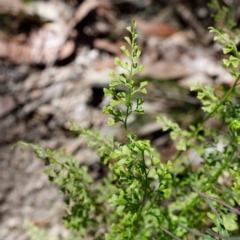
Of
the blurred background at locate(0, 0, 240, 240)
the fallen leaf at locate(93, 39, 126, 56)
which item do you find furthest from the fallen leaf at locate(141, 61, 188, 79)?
the fallen leaf at locate(93, 39, 126, 56)

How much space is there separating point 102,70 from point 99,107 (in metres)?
0.36

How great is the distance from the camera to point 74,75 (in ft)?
10.6

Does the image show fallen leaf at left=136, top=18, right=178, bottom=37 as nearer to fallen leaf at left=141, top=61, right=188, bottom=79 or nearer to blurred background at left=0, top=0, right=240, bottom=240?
blurred background at left=0, top=0, right=240, bottom=240

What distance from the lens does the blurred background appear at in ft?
8.71

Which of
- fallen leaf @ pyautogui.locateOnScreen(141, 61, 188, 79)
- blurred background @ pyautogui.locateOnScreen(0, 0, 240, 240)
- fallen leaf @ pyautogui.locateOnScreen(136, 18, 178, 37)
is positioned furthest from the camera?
fallen leaf @ pyautogui.locateOnScreen(136, 18, 178, 37)

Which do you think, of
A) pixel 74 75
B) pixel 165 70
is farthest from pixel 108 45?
pixel 165 70

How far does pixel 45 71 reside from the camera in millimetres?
3266

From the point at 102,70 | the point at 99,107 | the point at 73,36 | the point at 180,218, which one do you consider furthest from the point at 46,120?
the point at 180,218

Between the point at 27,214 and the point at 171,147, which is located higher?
the point at 171,147

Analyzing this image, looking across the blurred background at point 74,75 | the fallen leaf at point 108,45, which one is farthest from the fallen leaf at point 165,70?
the fallen leaf at point 108,45

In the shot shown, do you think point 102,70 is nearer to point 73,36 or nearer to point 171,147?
point 73,36

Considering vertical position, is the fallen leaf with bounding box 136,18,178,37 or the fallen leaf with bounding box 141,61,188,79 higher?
the fallen leaf with bounding box 136,18,178,37

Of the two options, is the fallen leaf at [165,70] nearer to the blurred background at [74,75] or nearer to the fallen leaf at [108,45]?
the blurred background at [74,75]

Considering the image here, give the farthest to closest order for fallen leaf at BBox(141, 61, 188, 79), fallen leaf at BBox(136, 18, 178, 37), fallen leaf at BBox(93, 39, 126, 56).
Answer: fallen leaf at BBox(136, 18, 178, 37), fallen leaf at BBox(93, 39, 126, 56), fallen leaf at BBox(141, 61, 188, 79)
